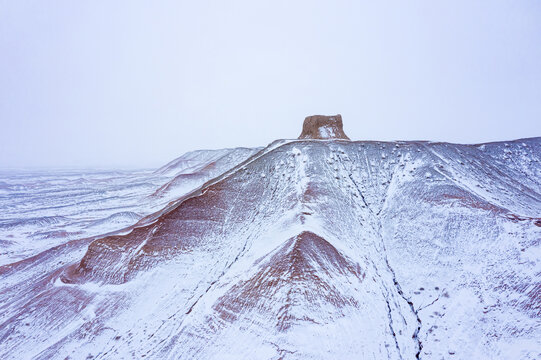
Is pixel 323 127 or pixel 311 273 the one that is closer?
pixel 311 273

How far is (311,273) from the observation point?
20.8 m

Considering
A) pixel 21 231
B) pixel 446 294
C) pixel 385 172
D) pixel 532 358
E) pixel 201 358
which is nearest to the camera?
pixel 532 358

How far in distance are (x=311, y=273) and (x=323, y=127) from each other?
4271 cm

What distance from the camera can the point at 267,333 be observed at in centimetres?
1766

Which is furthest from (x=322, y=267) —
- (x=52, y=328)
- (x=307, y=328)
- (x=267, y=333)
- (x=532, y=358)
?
(x=52, y=328)

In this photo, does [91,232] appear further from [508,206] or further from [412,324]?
[508,206]

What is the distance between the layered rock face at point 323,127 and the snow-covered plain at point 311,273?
1786 cm

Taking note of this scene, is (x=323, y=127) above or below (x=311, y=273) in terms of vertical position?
above

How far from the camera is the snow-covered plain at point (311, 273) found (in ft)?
57.9

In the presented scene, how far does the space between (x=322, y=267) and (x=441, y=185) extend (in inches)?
812

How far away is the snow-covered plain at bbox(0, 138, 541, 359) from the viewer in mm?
17656

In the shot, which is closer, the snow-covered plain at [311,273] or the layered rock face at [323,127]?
the snow-covered plain at [311,273]

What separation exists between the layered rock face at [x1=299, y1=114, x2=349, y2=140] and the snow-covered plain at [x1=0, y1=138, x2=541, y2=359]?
17.9 metres

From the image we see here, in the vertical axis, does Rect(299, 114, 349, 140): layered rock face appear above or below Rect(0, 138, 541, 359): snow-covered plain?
above
